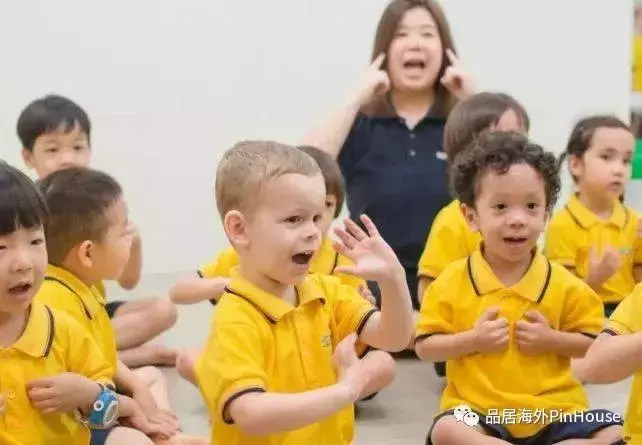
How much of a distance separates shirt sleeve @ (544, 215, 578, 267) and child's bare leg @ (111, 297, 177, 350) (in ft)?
2.93

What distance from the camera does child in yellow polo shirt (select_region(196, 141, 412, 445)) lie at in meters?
1.14

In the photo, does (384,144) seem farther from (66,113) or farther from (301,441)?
(301,441)

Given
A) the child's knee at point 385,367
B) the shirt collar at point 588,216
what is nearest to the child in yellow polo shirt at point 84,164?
the child's knee at point 385,367

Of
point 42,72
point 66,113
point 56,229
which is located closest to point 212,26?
point 42,72

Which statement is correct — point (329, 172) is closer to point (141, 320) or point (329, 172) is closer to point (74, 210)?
point (74, 210)

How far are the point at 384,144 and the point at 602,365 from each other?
1083 millimetres

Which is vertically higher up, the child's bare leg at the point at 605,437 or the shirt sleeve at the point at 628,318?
the shirt sleeve at the point at 628,318

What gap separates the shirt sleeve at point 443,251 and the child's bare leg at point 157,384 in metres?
0.57

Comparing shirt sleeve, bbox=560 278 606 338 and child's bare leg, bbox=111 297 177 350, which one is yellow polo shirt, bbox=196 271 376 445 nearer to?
shirt sleeve, bbox=560 278 606 338

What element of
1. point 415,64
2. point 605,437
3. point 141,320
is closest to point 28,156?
point 141,320

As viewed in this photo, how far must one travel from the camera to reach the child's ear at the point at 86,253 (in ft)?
5.13

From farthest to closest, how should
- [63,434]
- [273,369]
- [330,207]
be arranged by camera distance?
[330,207]
[63,434]
[273,369]

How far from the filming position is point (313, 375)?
124cm

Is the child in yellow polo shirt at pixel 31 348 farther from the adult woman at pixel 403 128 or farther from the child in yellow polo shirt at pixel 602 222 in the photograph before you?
the child in yellow polo shirt at pixel 602 222
